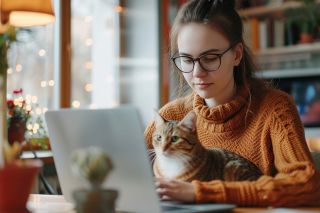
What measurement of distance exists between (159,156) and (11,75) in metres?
1.83

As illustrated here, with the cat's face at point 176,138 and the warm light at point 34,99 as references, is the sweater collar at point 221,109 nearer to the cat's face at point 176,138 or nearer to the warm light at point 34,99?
the cat's face at point 176,138

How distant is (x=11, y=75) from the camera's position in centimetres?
273

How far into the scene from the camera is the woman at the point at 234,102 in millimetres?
1197

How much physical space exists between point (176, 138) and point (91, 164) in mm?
307

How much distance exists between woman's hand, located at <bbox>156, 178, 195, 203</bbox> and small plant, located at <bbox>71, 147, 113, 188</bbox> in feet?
0.72

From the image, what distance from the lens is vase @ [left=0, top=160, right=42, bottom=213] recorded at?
846 mm

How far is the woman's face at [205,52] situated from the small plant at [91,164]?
0.50 meters

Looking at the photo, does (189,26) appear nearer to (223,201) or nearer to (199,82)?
(199,82)

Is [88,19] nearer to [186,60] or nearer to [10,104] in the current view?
[10,104]

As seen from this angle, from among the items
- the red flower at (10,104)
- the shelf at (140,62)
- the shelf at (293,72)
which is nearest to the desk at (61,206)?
the red flower at (10,104)

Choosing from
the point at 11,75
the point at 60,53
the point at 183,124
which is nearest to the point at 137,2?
the point at 60,53

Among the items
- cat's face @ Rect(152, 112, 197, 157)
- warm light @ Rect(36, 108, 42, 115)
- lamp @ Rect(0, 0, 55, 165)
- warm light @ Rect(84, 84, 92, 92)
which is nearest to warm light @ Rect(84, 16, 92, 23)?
warm light @ Rect(84, 84, 92, 92)

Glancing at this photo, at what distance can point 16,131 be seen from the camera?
1.95 m

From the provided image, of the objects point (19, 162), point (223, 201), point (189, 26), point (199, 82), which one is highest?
point (189, 26)
